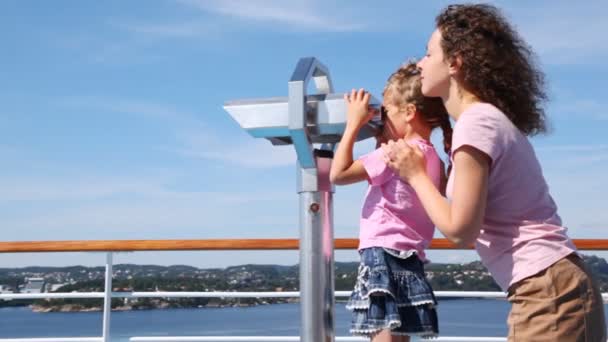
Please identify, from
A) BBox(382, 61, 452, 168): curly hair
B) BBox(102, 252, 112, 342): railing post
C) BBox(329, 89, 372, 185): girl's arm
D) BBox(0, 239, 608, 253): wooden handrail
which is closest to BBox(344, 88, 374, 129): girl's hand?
BBox(329, 89, 372, 185): girl's arm

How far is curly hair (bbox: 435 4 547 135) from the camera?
91 centimetres

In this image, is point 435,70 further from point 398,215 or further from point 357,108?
point 398,215

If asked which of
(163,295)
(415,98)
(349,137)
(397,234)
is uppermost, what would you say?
(415,98)

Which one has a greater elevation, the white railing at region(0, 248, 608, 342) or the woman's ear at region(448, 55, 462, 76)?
the woman's ear at region(448, 55, 462, 76)

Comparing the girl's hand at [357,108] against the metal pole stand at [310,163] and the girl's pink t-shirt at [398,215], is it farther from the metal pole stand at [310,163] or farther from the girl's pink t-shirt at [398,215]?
the girl's pink t-shirt at [398,215]

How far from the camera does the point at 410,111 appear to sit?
3.96ft

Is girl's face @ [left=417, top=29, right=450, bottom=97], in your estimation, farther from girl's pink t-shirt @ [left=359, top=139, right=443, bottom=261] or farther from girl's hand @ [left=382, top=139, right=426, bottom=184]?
girl's pink t-shirt @ [left=359, top=139, right=443, bottom=261]

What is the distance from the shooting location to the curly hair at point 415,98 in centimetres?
120

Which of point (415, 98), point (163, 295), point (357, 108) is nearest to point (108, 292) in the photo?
point (163, 295)

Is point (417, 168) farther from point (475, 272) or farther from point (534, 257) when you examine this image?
point (475, 272)

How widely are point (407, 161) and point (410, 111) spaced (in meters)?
0.32

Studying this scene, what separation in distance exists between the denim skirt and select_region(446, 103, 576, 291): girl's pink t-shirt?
12.2 inches

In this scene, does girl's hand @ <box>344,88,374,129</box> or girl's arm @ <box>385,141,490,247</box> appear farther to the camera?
girl's hand @ <box>344,88,374,129</box>

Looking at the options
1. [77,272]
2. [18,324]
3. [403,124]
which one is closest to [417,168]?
[403,124]
